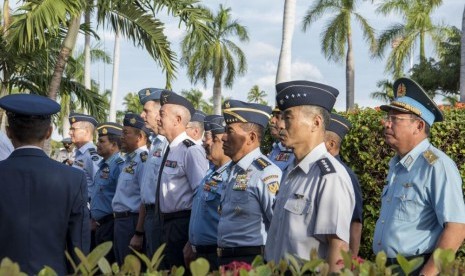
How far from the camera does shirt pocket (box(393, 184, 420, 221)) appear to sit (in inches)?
169

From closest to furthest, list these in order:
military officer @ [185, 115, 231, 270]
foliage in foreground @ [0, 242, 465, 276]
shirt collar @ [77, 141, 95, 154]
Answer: foliage in foreground @ [0, 242, 465, 276], military officer @ [185, 115, 231, 270], shirt collar @ [77, 141, 95, 154]

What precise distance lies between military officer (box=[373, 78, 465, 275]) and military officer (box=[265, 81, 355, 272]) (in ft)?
2.23

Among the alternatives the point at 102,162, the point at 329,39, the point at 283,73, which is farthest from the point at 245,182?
the point at 329,39

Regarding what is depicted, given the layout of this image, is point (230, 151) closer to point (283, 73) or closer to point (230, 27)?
point (283, 73)

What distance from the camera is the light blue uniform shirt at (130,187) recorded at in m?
7.97

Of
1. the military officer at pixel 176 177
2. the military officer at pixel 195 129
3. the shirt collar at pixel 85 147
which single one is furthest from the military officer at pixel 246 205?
the shirt collar at pixel 85 147

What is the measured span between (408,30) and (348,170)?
35025 millimetres

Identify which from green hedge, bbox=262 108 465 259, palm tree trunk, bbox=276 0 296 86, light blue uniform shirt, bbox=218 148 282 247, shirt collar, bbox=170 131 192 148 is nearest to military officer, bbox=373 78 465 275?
light blue uniform shirt, bbox=218 148 282 247

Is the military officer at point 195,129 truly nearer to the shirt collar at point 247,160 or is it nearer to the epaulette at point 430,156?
the shirt collar at point 247,160

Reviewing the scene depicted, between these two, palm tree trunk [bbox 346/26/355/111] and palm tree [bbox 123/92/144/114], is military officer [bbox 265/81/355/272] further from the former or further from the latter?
palm tree [bbox 123/92/144/114]

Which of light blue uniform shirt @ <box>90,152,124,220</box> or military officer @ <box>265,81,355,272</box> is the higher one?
military officer @ <box>265,81,355,272</box>

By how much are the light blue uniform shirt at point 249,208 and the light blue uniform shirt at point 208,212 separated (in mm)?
585

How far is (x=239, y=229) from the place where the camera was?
5.32 m

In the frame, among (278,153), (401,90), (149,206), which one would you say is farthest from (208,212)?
(401,90)
